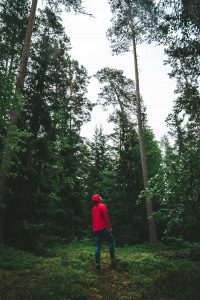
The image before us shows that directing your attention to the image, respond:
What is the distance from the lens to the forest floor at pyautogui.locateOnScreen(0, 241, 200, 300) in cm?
557

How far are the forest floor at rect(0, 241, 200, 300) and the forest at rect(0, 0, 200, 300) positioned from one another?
0.09ft

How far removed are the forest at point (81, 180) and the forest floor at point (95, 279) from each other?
1.1 inches

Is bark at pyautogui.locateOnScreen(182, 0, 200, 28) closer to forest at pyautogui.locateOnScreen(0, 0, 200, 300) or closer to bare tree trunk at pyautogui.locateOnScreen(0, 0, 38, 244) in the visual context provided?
forest at pyautogui.locateOnScreen(0, 0, 200, 300)

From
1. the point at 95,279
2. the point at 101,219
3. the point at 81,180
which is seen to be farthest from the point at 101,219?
the point at 81,180

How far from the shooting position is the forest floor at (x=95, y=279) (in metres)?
5.57

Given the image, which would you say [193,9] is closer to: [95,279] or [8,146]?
[8,146]

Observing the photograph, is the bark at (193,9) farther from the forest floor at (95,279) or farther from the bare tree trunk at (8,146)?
the forest floor at (95,279)

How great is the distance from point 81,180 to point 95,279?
1536 cm

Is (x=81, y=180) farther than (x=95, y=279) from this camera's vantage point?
Yes

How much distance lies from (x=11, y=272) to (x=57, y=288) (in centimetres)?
185

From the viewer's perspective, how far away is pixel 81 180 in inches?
874

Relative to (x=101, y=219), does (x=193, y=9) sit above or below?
above

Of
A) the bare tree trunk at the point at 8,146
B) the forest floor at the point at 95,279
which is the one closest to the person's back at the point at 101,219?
the forest floor at the point at 95,279

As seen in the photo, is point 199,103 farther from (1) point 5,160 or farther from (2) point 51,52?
(2) point 51,52
